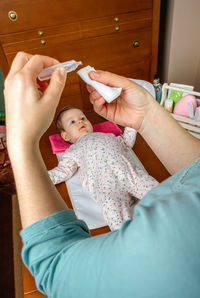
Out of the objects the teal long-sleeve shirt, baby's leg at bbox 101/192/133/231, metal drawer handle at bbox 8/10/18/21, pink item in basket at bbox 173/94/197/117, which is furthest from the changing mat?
metal drawer handle at bbox 8/10/18/21

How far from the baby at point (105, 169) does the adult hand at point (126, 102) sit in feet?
1.50

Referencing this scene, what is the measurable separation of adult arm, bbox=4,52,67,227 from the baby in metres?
0.70

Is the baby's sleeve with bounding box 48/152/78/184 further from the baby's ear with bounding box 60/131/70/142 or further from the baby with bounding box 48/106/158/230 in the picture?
the baby's ear with bounding box 60/131/70/142

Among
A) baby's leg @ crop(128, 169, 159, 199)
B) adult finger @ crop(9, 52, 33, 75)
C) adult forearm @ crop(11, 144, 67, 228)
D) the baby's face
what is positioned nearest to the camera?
adult forearm @ crop(11, 144, 67, 228)

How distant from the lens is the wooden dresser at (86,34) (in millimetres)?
1365

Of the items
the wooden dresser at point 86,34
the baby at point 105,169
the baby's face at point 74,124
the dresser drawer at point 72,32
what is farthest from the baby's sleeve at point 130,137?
the dresser drawer at point 72,32

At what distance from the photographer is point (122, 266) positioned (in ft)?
0.93

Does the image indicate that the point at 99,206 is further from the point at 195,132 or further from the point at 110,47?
the point at 110,47

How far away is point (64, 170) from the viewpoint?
140cm

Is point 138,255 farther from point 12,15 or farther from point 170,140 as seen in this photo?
point 12,15

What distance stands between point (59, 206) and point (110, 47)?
4.96 ft

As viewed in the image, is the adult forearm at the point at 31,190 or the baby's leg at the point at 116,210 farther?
the baby's leg at the point at 116,210

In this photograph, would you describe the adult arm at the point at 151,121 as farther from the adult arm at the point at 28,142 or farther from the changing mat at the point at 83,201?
the changing mat at the point at 83,201

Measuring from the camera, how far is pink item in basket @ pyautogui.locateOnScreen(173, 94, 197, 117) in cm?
150
